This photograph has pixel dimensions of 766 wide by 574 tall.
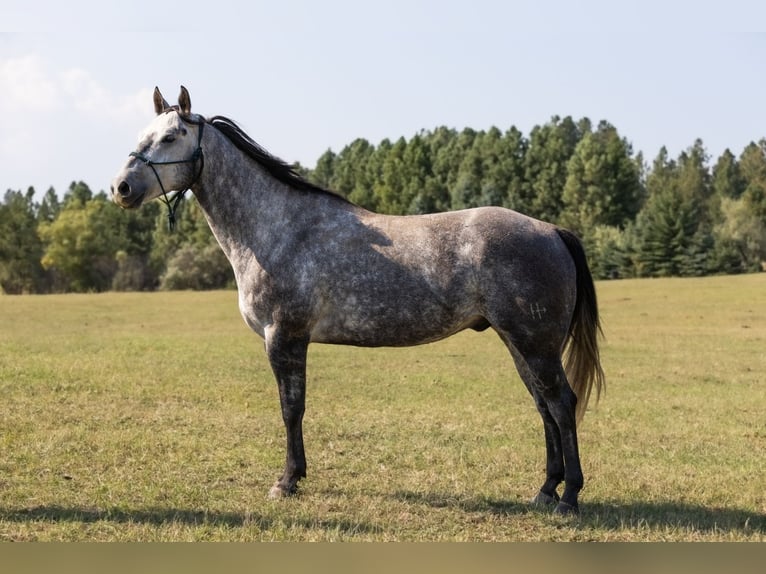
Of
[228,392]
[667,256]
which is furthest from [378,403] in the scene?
[667,256]

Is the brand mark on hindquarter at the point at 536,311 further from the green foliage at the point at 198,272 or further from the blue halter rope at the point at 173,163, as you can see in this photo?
the green foliage at the point at 198,272

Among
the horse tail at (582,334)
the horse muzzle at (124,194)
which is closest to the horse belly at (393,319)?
the horse tail at (582,334)

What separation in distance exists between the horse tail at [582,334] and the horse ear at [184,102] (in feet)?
10.5

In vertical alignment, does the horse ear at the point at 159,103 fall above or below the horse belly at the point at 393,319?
above

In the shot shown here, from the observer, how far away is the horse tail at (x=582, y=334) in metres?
6.33

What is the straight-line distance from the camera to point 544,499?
20.6 feet

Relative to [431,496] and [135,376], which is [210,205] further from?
[135,376]

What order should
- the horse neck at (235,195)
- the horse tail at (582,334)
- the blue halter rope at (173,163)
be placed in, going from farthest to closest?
the horse neck at (235,195) < the horse tail at (582,334) < the blue halter rope at (173,163)

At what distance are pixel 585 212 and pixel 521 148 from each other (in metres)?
11.4

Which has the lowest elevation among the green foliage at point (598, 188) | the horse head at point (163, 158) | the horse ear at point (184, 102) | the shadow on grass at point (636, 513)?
the shadow on grass at point (636, 513)

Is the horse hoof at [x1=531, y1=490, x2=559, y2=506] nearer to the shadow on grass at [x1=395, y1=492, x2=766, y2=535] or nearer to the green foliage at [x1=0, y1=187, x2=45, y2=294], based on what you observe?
the shadow on grass at [x1=395, y1=492, x2=766, y2=535]

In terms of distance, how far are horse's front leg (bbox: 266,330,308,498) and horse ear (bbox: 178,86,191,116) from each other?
6.47ft

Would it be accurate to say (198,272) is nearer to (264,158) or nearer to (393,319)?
(264,158)

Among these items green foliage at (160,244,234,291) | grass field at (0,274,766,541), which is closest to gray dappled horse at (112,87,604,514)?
grass field at (0,274,766,541)
